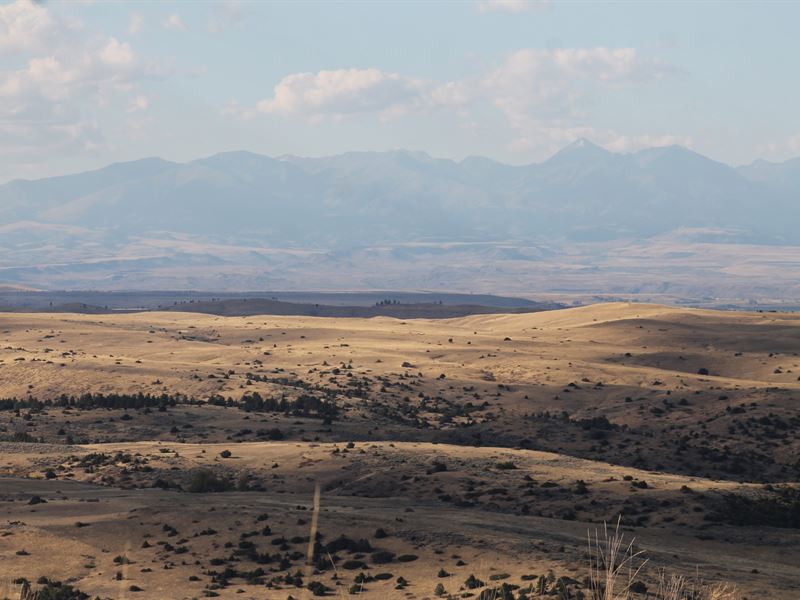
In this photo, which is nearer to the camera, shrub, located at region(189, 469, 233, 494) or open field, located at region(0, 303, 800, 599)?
open field, located at region(0, 303, 800, 599)

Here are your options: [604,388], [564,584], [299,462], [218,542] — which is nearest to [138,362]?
[604,388]

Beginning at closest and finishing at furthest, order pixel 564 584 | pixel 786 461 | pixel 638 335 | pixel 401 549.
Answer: pixel 564 584 → pixel 401 549 → pixel 786 461 → pixel 638 335

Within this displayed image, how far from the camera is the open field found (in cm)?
3466

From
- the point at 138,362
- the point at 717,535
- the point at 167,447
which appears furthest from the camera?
the point at 138,362

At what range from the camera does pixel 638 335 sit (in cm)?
12181

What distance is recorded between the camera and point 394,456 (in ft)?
175

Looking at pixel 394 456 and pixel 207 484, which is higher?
pixel 394 456

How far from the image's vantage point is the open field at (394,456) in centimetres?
3466

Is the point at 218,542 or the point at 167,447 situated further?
the point at 167,447

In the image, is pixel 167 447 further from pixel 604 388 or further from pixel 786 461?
pixel 604 388

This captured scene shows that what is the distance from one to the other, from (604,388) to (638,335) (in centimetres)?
3535

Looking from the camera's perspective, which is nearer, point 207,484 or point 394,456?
point 207,484

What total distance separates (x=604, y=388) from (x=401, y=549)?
5448cm

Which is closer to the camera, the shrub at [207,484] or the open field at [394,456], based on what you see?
the open field at [394,456]
